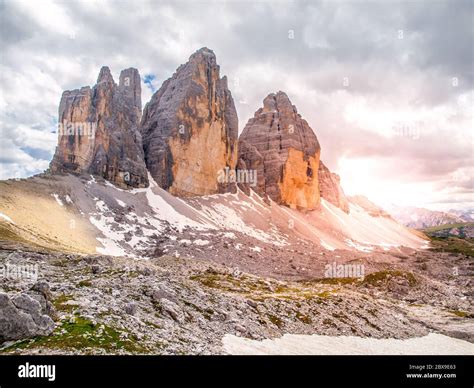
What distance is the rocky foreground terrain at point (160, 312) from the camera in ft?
61.0

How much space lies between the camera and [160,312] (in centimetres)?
2861

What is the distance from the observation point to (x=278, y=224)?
19400cm

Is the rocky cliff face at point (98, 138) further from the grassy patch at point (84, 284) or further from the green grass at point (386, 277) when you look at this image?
the grassy patch at point (84, 284)

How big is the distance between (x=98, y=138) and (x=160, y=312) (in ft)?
498

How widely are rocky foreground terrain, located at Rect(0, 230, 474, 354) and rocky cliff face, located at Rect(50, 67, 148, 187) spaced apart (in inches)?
3880

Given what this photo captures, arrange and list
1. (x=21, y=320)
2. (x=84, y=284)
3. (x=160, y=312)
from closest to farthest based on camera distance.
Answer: (x=21, y=320)
(x=160, y=312)
(x=84, y=284)

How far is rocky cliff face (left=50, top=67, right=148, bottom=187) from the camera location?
16112 cm

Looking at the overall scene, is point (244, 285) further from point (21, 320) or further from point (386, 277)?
point (21, 320)

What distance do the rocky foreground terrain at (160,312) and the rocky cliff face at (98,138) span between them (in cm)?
9854

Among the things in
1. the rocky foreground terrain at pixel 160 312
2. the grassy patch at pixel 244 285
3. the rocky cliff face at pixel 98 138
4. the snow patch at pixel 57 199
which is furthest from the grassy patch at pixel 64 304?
the rocky cliff face at pixel 98 138

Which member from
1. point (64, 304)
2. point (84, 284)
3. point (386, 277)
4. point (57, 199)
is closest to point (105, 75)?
point (57, 199)

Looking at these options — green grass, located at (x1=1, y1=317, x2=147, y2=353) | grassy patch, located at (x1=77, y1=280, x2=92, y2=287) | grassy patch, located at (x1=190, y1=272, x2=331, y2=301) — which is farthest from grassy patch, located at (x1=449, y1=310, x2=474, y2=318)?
green grass, located at (x1=1, y1=317, x2=147, y2=353)
